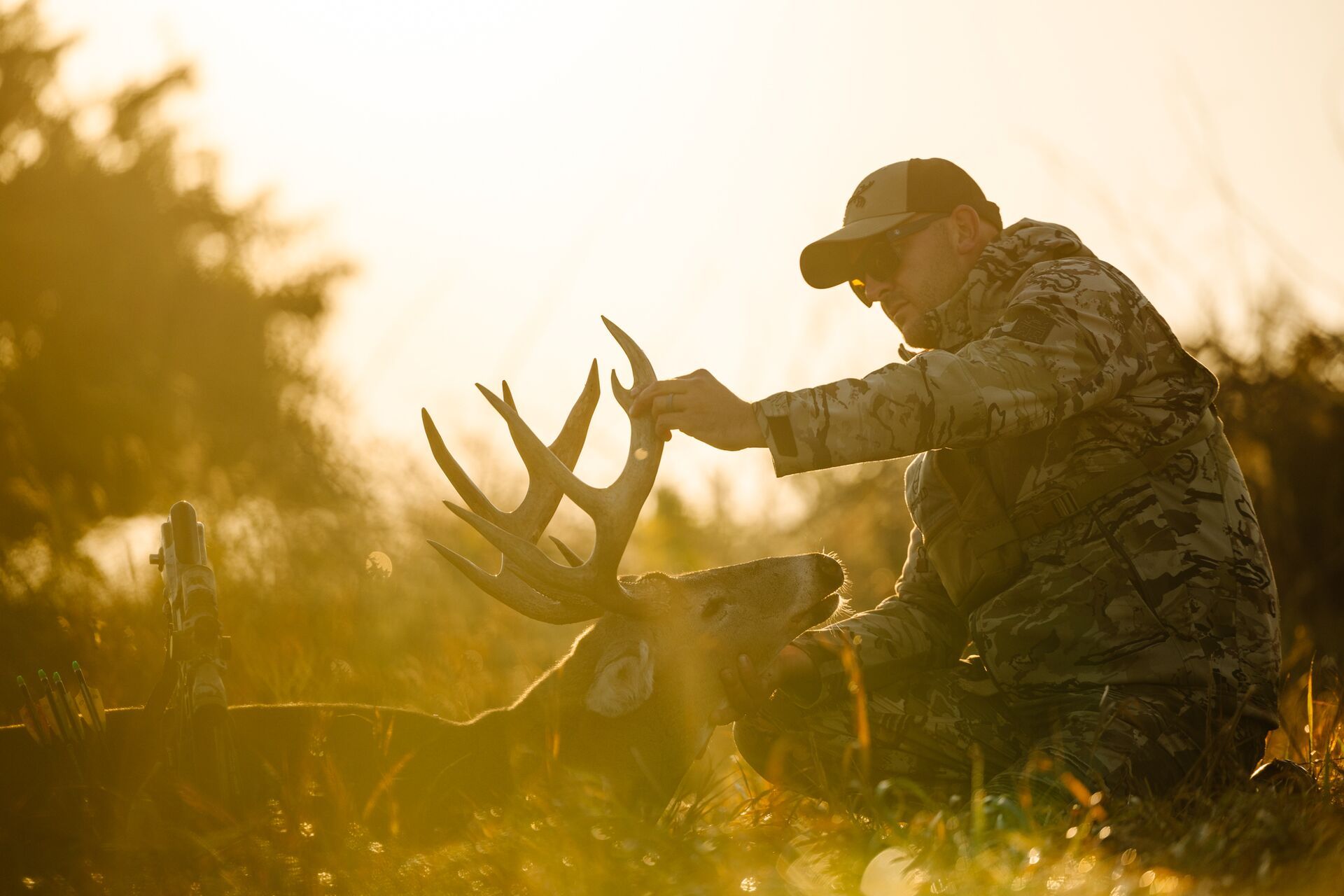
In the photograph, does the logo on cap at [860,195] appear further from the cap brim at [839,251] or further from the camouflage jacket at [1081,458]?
the camouflage jacket at [1081,458]

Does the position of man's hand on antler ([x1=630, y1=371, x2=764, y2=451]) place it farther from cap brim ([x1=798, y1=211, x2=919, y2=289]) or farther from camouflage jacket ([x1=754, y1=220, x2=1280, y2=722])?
cap brim ([x1=798, y1=211, x2=919, y2=289])

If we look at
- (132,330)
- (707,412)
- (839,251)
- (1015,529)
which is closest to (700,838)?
(707,412)

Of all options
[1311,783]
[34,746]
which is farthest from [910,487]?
[34,746]

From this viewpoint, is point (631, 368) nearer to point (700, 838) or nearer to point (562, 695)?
point (562, 695)

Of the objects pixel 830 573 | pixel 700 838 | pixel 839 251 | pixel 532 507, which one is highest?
pixel 839 251

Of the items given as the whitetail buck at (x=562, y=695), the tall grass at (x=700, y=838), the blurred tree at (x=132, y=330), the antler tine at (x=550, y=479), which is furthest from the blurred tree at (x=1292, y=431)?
the blurred tree at (x=132, y=330)

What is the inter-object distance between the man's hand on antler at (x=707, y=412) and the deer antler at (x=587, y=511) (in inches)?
11.5

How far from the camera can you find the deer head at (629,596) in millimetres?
4590

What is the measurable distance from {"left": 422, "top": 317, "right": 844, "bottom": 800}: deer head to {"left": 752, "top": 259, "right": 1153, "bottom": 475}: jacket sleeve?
729mm

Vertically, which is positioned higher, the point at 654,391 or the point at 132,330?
the point at 132,330

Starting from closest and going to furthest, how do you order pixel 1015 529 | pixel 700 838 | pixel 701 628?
pixel 700 838 < pixel 1015 529 < pixel 701 628

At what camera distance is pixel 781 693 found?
5.01m

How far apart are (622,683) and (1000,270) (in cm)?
213

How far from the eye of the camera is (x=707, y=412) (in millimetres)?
4012
